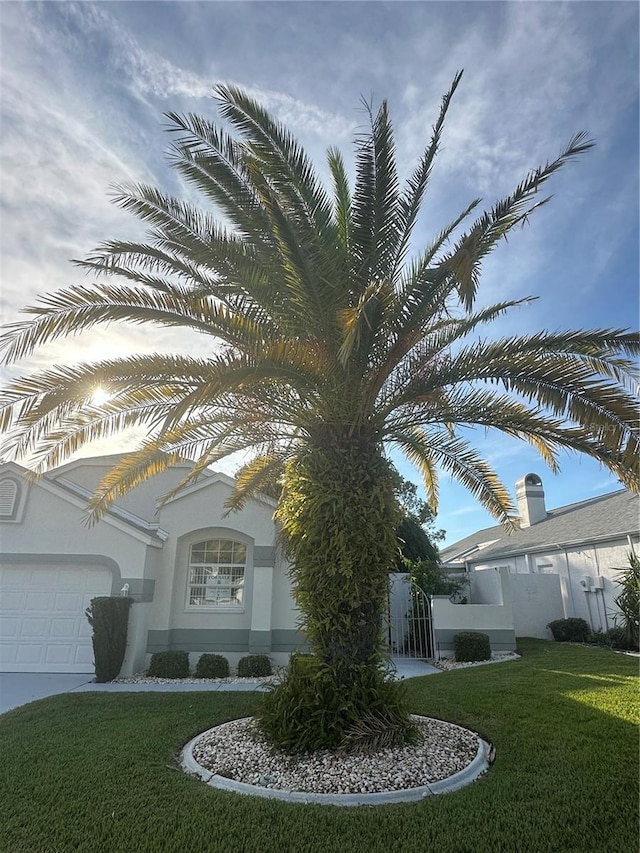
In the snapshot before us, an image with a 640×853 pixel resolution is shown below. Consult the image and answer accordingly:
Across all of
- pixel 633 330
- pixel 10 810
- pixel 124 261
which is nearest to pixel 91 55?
pixel 124 261

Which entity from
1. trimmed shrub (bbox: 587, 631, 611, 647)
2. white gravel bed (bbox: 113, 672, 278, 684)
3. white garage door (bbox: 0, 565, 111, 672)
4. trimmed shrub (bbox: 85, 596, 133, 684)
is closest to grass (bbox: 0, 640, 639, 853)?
trimmed shrub (bbox: 85, 596, 133, 684)

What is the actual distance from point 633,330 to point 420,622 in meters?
11.6

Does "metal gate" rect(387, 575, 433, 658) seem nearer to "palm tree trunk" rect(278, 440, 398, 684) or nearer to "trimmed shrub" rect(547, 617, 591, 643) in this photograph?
"trimmed shrub" rect(547, 617, 591, 643)

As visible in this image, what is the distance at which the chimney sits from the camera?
24.0m

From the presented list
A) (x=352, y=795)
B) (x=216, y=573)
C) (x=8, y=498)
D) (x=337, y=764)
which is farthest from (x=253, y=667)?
(x=8, y=498)

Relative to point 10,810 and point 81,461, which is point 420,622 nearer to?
point 10,810

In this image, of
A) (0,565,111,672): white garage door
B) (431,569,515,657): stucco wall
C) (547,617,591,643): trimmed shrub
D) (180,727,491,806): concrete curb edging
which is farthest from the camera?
(547,617,591,643): trimmed shrub

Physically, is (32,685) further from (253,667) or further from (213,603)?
(253,667)

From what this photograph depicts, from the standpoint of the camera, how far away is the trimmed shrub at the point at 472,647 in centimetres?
1329

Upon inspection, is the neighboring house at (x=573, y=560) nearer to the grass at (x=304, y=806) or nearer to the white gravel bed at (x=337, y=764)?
the grass at (x=304, y=806)

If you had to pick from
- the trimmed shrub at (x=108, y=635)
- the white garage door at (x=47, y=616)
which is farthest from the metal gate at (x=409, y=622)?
the white garage door at (x=47, y=616)

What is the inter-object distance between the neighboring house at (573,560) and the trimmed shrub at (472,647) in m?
3.20

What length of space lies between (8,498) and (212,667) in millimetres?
7046

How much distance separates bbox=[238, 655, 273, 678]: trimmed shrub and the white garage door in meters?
3.78
